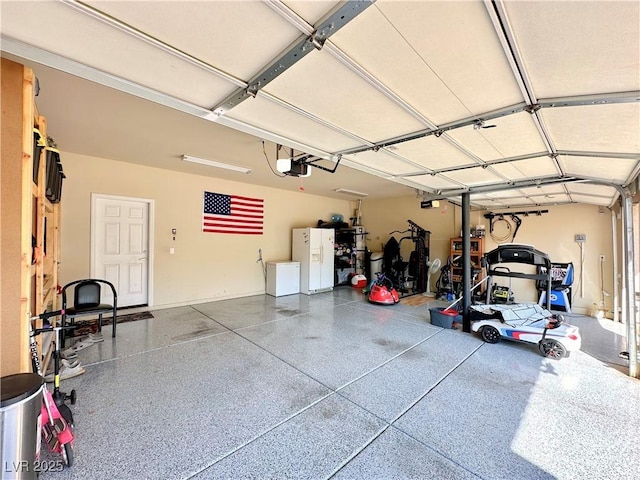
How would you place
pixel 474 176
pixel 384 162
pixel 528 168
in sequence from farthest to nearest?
1. pixel 474 176
2. pixel 384 162
3. pixel 528 168

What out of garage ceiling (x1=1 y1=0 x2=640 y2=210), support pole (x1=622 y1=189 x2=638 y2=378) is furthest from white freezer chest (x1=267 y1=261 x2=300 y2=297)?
support pole (x1=622 y1=189 x2=638 y2=378)

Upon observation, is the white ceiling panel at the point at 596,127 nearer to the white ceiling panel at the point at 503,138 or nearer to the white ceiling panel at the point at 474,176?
the white ceiling panel at the point at 503,138

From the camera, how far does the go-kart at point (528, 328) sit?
3.33m

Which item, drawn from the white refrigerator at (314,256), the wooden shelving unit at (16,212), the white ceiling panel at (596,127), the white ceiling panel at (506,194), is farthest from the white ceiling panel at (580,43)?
the white refrigerator at (314,256)

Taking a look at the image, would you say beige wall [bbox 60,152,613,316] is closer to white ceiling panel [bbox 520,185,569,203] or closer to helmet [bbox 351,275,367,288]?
white ceiling panel [bbox 520,185,569,203]

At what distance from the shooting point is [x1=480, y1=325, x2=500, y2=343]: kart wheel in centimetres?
384

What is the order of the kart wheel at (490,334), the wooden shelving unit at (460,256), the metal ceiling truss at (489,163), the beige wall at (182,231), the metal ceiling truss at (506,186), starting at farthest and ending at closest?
the wooden shelving unit at (460,256)
the beige wall at (182,231)
the kart wheel at (490,334)
the metal ceiling truss at (506,186)
the metal ceiling truss at (489,163)

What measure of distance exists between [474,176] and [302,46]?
3.37 meters

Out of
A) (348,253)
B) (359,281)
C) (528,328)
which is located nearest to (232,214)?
(348,253)

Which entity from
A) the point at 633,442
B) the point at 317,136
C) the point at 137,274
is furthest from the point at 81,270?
Result: the point at 633,442

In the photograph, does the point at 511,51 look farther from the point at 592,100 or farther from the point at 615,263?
the point at 615,263

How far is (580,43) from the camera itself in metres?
1.23

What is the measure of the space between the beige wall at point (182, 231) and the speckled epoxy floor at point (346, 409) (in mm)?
1826

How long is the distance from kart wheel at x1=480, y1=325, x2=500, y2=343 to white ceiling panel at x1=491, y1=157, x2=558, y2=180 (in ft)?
7.13
